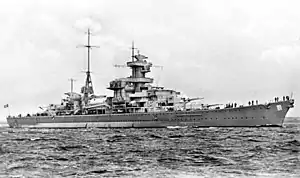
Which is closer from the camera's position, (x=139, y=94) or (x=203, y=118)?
(x=203, y=118)

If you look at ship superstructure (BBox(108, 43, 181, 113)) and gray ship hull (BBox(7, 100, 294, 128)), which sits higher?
ship superstructure (BBox(108, 43, 181, 113))

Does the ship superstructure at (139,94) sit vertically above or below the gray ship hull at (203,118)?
above

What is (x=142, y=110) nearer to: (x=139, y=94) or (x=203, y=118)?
(x=139, y=94)

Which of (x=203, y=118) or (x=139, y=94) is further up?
(x=139, y=94)

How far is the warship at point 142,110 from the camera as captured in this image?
49.0m

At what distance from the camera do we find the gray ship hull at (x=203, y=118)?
160ft

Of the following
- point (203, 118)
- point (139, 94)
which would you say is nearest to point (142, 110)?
point (139, 94)

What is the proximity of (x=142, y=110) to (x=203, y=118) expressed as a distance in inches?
413

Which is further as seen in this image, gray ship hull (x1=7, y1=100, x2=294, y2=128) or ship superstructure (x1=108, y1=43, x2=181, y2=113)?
ship superstructure (x1=108, y1=43, x2=181, y2=113)

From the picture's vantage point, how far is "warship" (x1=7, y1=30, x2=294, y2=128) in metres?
49.0

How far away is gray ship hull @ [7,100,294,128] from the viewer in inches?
1921

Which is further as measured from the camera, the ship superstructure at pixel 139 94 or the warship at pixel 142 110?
the ship superstructure at pixel 139 94

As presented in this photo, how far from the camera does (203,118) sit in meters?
51.6

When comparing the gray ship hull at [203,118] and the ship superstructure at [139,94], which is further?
the ship superstructure at [139,94]
